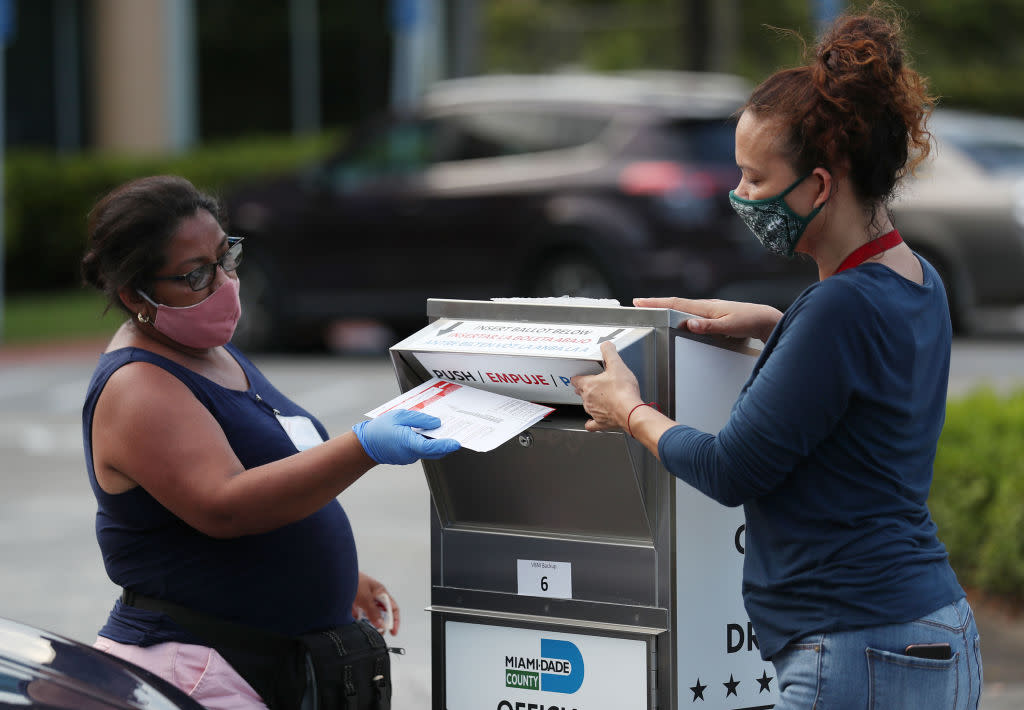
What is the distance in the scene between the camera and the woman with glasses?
8.96ft

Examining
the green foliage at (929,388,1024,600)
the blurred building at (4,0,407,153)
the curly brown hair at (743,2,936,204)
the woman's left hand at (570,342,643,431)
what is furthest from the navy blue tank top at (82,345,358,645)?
the blurred building at (4,0,407,153)

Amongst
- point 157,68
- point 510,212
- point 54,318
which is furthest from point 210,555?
point 157,68

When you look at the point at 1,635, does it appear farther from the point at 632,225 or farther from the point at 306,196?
the point at 306,196

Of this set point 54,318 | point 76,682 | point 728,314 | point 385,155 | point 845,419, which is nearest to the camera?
point 845,419

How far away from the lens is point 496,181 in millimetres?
11008

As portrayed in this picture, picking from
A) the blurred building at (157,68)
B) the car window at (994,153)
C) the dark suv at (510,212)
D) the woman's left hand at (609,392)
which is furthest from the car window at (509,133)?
the woman's left hand at (609,392)

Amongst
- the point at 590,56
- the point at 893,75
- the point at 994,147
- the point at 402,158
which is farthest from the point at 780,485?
the point at 590,56

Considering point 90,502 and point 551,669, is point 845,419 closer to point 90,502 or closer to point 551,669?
point 551,669

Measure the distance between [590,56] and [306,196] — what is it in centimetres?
3123

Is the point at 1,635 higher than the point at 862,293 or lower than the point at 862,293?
lower

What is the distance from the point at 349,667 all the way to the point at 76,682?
1.63ft

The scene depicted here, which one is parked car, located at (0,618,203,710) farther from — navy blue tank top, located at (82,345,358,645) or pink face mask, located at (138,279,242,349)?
pink face mask, located at (138,279,242,349)

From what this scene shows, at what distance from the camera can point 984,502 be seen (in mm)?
5828

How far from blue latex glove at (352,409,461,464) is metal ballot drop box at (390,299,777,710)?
0.18 metres
